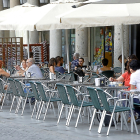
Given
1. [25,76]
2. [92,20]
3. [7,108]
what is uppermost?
[92,20]

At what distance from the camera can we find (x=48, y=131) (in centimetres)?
892

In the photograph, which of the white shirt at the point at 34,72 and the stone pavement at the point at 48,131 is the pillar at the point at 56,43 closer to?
the white shirt at the point at 34,72

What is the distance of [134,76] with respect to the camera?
9227mm

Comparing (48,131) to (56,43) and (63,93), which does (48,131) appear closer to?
(63,93)

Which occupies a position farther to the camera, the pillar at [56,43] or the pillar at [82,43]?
Answer: the pillar at [56,43]

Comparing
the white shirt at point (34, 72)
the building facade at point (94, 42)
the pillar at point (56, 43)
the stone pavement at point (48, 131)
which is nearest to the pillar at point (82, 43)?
the building facade at point (94, 42)

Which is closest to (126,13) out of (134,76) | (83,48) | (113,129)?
(134,76)

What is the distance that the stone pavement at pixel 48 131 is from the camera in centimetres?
823

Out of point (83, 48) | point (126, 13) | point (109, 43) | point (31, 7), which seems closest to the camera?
point (126, 13)

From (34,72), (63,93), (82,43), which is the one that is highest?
(82,43)

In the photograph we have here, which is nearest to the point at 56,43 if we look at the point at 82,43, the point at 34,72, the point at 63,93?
the point at 82,43

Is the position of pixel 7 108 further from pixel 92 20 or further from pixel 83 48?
pixel 83 48

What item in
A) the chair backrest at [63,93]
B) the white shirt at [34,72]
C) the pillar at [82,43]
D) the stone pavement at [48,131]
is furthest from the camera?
the pillar at [82,43]

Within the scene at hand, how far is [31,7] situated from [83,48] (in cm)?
482
